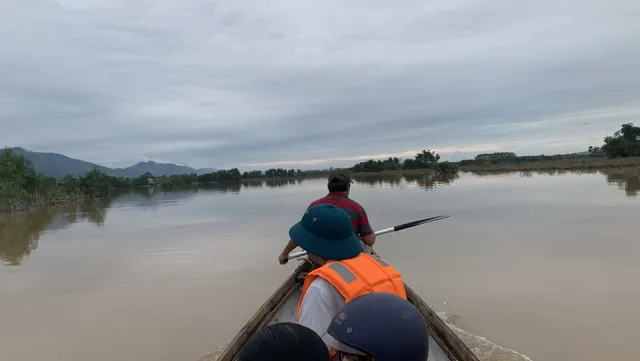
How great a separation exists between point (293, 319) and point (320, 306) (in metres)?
2.10

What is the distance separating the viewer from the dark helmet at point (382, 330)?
1265 mm

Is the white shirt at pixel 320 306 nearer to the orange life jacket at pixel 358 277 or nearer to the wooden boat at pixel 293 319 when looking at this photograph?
the orange life jacket at pixel 358 277

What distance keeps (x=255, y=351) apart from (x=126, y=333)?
6238 mm

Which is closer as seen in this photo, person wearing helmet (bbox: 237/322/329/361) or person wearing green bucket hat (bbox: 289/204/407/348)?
person wearing helmet (bbox: 237/322/329/361)

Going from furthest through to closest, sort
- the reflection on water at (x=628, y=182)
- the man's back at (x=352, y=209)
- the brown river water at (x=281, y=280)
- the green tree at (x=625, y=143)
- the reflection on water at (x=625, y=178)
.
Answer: the green tree at (x=625, y=143) → the reflection on water at (x=625, y=178) → the reflection on water at (x=628, y=182) → the brown river water at (x=281, y=280) → the man's back at (x=352, y=209)

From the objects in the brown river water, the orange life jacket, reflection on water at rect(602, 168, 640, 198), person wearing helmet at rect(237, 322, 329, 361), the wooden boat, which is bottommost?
the brown river water

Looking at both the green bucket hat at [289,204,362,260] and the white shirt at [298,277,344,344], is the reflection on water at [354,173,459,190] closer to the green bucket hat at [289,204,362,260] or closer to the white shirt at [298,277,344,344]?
the green bucket hat at [289,204,362,260]

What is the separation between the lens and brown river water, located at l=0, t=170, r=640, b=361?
548cm

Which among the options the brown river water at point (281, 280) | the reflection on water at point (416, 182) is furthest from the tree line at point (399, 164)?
the brown river water at point (281, 280)

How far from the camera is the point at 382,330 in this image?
4.19 ft

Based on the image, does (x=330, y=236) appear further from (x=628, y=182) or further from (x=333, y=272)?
(x=628, y=182)

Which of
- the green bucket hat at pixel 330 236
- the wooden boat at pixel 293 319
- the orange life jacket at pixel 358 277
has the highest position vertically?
the green bucket hat at pixel 330 236

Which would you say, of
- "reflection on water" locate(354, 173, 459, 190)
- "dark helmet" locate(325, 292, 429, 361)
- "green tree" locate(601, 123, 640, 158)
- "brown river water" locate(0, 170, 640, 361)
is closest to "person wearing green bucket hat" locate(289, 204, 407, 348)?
"dark helmet" locate(325, 292, 429, 361)

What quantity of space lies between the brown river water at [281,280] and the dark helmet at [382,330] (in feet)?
12.7
